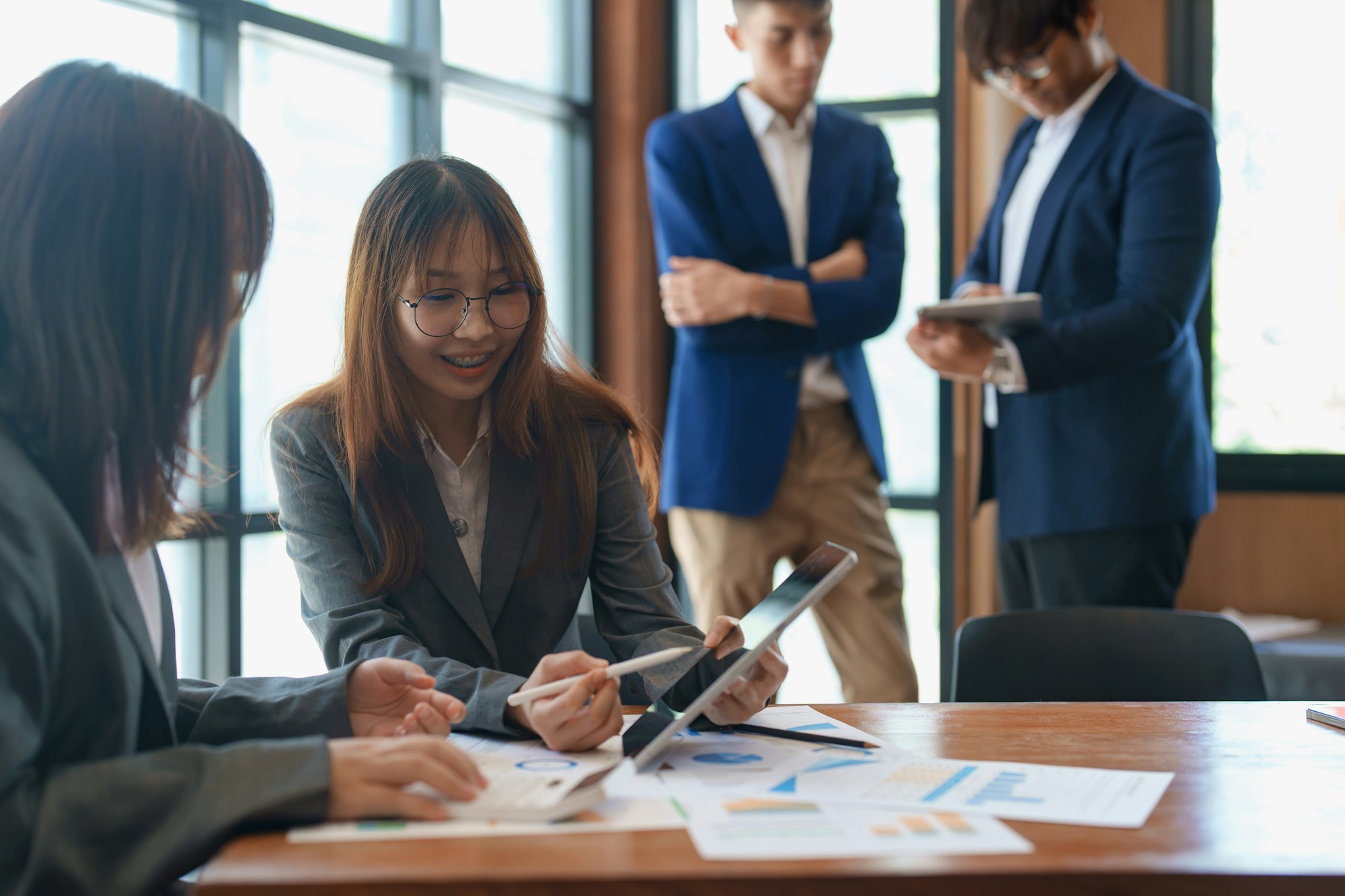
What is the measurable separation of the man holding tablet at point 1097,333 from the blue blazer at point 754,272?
0.26 meters

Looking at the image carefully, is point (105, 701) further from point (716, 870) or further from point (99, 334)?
point (716, 870)

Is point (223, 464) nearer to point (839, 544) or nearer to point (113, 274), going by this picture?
point (839, 544)

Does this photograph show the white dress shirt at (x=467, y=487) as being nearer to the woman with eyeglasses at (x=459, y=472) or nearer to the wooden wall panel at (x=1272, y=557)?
the woman with eyeglasses at (x=459, y=472)

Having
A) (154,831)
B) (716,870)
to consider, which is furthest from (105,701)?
(716,870)

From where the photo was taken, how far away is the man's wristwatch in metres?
2.30

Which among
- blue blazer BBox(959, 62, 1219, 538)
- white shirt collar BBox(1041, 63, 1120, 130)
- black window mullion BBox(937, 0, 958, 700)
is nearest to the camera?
blue blazer BBox(959, 62, 1219, 538)

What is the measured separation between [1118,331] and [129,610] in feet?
6.05

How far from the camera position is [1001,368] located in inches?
91.9

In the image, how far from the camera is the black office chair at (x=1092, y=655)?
177cm

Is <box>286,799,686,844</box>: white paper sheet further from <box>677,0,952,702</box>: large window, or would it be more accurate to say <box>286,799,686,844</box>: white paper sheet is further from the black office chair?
<box>677,0,952,702</box>: large window

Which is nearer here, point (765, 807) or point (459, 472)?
point (765, 807)

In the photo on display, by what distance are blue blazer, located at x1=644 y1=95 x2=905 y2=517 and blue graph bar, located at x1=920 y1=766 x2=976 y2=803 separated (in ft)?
4.83

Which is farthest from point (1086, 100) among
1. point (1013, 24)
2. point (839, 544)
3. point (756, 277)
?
Result: point (839, 544)

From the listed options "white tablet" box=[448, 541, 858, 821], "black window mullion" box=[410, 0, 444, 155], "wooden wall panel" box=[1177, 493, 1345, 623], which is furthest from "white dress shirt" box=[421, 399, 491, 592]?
"wooden wall panel" box=[1177, 493, 1345, 623]
